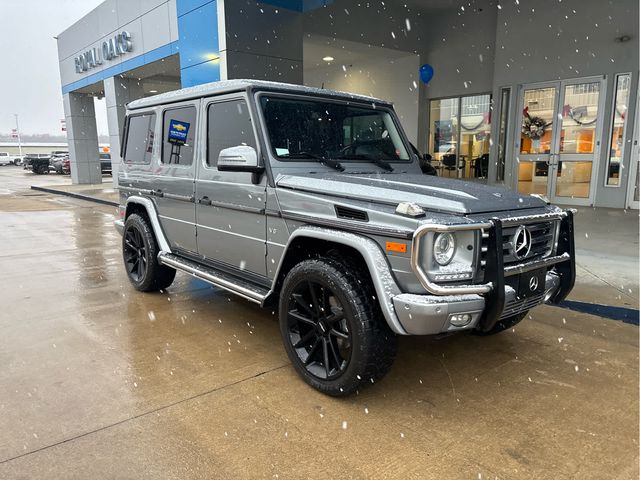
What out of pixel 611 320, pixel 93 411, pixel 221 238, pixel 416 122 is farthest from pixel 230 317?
pixel 416 122

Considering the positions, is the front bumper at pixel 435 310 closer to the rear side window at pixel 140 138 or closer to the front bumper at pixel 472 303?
the front bumper at pixel 472 303

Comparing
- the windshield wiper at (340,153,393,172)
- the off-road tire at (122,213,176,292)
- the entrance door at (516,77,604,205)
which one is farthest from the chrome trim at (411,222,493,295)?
the entrance door at (516,77,604,205)

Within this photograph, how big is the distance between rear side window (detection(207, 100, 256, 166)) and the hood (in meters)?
0.59

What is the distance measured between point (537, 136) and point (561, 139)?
0.63 metres

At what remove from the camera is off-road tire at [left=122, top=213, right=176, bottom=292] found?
5.09 metres

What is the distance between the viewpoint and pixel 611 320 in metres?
4.55

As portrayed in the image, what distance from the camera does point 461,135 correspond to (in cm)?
1535

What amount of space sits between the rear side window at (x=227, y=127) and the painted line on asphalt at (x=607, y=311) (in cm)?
362

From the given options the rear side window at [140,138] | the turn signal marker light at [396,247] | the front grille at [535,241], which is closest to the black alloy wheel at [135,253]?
the rear side window at [140,138]

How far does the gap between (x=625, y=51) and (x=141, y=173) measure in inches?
436

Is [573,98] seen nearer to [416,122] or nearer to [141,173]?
[416,122]

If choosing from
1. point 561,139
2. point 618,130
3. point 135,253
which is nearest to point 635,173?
point 618,130

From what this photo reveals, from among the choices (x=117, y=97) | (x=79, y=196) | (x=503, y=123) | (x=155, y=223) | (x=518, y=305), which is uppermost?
(x=117, y=97)

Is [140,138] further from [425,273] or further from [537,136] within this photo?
[537,136]
